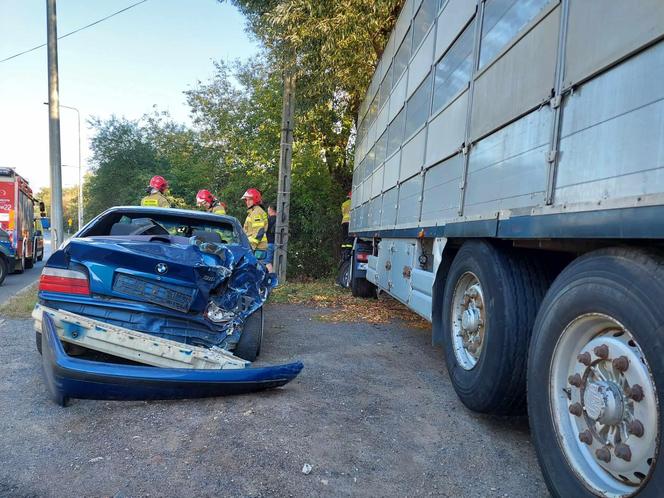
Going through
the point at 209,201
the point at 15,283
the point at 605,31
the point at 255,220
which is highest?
the point at 605,31

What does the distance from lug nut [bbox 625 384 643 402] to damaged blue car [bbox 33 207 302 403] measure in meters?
2.09

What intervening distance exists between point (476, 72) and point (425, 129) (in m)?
1.33

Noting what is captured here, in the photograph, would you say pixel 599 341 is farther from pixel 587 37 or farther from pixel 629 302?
pixel 587 37

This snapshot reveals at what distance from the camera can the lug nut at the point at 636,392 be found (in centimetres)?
171

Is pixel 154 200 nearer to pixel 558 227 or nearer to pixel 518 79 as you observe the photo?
pixel 518 79

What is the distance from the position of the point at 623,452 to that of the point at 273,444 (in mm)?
1676

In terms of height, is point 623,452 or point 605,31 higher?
point 605,31

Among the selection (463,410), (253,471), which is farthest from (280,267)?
(253,471)

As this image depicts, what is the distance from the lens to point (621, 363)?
1771 millimetres

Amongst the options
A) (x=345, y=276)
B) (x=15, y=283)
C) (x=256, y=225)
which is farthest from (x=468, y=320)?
(x=15, y=283)

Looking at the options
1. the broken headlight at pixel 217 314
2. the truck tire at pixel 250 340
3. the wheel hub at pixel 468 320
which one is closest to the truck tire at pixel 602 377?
the wheel hub at pixel 468 320

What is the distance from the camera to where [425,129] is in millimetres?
4688

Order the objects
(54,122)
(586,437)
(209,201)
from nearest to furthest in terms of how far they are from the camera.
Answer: (586,437) < (54,122) < (209,201)

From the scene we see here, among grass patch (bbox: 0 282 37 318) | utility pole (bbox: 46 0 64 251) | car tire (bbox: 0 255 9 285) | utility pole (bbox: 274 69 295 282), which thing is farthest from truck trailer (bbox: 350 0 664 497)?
car tire (bbox: 0 255 9 285)
